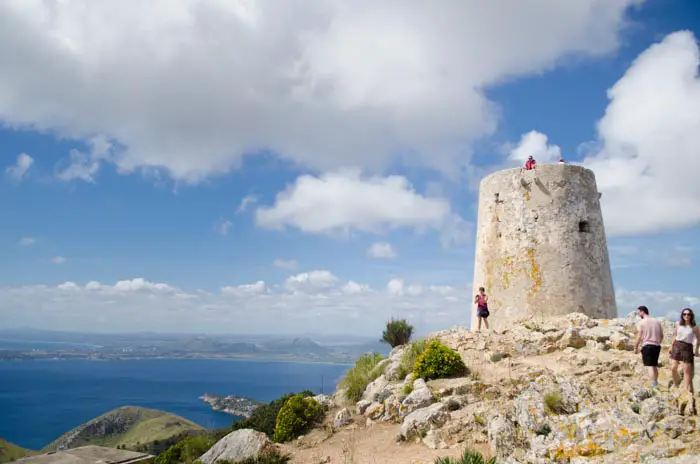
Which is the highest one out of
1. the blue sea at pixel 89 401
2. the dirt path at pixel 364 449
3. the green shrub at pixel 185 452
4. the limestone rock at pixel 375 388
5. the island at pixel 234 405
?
the limestone rock at pixel 375 388

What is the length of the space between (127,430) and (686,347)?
321 feet

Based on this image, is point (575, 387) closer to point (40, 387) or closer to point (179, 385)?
point (179, 385)

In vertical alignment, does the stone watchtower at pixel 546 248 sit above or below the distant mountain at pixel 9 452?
above

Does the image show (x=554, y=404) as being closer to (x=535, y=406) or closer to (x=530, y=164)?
(x=535, y=406)

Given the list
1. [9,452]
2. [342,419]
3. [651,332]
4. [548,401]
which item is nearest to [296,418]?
[342,419]

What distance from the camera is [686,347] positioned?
8234 millimetres

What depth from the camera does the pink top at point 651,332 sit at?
915cm

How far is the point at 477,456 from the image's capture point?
7.11 metres

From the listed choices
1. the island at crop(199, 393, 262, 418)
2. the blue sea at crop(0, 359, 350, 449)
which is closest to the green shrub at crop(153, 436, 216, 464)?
the blue sea at crop(0, 359, 350, 449)

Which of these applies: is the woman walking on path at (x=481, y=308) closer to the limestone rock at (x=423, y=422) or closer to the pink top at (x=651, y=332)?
the limestone rock at (x=423, y=422)

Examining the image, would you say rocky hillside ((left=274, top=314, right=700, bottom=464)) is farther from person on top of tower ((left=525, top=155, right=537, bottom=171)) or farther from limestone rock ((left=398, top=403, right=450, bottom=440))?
person on top of tower ((left=525, top=155, right=537, bottom=171))

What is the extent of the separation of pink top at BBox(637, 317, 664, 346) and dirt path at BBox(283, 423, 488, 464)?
13.9 feet

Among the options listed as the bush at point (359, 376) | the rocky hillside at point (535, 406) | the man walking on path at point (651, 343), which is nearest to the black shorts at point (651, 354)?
the man walking on path at point (651, 343)

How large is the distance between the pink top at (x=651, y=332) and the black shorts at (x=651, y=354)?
0.08m
